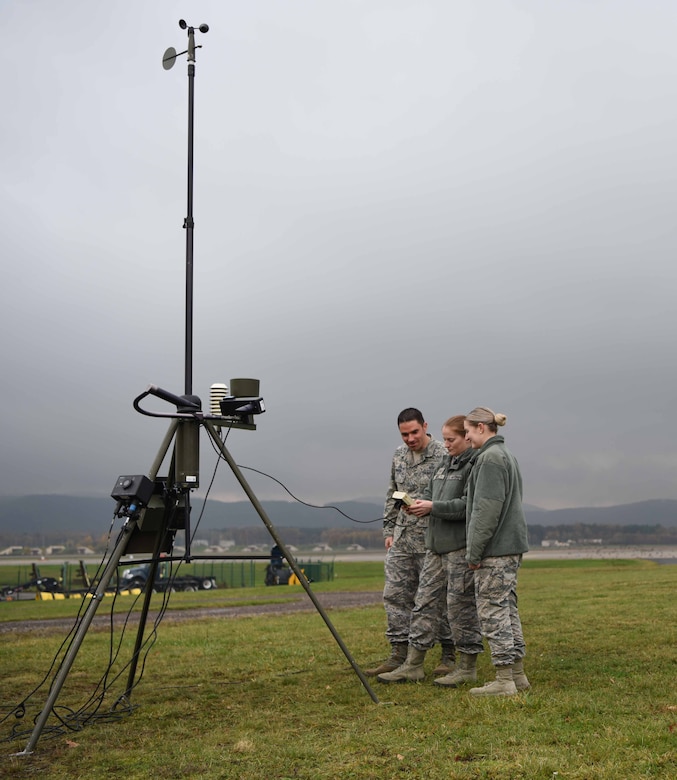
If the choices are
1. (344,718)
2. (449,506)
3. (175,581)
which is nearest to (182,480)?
(344,718)

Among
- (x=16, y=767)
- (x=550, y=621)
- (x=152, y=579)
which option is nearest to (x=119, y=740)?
(x=16, y=767)

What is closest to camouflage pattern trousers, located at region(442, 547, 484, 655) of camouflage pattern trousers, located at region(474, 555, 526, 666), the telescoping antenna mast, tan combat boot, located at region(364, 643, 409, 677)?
camouflage pattern trousers, located at region(474, 555, 526, 666)

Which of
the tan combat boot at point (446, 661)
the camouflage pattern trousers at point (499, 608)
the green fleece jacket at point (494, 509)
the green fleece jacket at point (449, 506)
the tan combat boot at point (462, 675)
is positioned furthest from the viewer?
the tan combat boot at point (446, 661)

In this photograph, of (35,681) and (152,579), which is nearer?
(152,579)

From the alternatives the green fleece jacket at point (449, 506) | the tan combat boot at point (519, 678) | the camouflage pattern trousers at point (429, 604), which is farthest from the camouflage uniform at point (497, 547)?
the camouflage pattern trousers at point (429, 604)

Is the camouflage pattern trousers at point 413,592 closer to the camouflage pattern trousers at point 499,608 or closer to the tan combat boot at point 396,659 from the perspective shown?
the tan combat boot at point 396,659

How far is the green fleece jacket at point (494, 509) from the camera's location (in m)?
7.11

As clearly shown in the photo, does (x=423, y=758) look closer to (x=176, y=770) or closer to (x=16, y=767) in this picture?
(x=176, y=770)

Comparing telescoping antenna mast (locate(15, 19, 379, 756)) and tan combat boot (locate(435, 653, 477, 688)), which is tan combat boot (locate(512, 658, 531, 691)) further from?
telescoping antenna mast (locate(15, 19, 379, 756))

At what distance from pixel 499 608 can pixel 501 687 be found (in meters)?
0.61

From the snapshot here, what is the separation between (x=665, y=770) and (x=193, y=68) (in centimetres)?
637

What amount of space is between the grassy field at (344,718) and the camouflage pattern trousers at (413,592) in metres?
0.57

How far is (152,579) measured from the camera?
283 inches

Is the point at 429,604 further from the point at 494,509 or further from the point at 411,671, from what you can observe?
the point at 494,509
